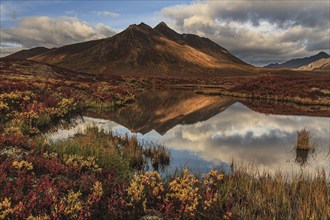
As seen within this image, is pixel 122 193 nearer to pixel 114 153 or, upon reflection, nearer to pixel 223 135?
pixel 114 153

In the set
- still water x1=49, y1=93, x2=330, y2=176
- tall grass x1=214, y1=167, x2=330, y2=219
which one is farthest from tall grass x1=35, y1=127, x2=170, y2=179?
tall grass x1=214, y1=167, x2=330, y2=219

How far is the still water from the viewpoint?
1306cm

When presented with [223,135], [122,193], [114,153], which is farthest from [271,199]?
[223,135]

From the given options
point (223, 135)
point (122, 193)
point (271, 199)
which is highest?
point (122, 193)

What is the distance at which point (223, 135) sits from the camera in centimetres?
1950

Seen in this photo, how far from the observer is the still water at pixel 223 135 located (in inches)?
514

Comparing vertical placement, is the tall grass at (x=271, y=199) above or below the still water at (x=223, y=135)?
above

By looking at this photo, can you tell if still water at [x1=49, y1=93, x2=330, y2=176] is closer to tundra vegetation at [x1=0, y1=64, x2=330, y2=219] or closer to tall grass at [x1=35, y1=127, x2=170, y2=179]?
tall grass at [x1=35, y1=127, x2=170, y2=179]

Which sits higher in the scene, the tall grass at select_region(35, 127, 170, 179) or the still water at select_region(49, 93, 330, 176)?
the tall grass at select_region(35, 127, 170, 179)

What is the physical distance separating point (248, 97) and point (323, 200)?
43.9m

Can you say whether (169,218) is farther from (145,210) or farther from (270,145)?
(270,145)

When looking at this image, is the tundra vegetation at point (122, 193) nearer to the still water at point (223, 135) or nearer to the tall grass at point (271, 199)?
the tall grass at point (271, 199)

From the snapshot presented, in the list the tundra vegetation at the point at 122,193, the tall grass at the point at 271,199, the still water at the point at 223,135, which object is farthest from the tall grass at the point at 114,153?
the tall grass at the point at 271,199

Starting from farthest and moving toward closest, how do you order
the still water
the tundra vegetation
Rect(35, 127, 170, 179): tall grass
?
1. the still water
2. Rect(35, 127, 170, 179): tall grass
3. the tundra vegetation
